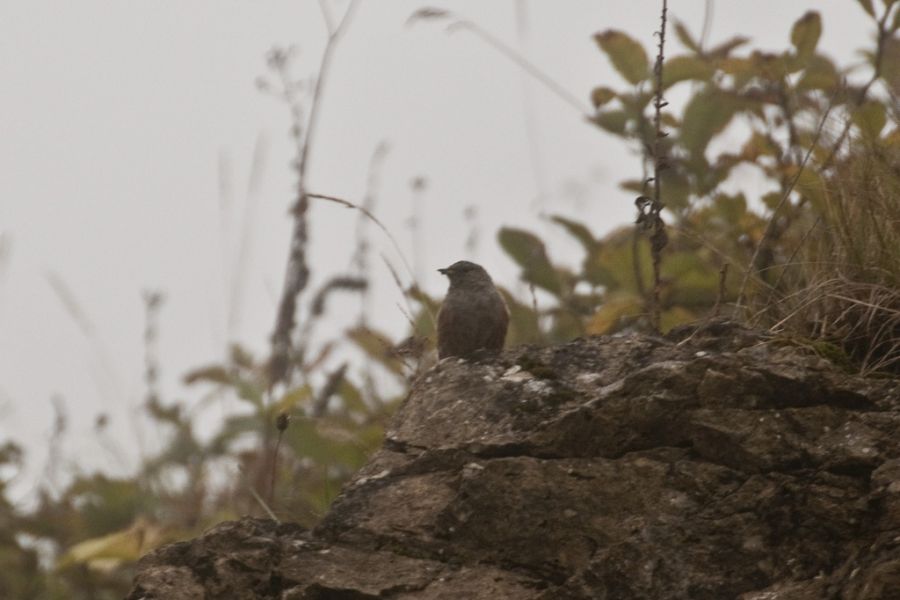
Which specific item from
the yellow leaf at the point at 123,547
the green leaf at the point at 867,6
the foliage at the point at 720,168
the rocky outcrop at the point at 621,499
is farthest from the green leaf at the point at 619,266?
the yellow leaf at the point at 123,547

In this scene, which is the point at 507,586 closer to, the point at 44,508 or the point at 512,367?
the point at 512,367

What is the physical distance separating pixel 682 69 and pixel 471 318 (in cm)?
178

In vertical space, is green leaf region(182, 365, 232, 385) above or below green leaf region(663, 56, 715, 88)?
below

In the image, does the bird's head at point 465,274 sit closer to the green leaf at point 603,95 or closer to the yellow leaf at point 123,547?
the green leaf at point 603,95

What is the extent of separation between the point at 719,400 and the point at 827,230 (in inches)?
37.2

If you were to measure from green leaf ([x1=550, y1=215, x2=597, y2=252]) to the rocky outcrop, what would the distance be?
253 centimetres

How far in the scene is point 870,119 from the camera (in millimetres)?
4555

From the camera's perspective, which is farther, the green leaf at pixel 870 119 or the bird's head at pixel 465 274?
the bird's head at pixel 465 274

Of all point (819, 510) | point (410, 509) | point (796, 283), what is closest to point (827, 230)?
point (796, 283)

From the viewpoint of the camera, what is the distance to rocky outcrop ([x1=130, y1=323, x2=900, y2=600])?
317 centimetres

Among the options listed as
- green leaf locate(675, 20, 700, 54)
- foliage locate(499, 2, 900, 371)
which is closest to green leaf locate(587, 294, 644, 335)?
foliage locate(499, 2, 900, 371)

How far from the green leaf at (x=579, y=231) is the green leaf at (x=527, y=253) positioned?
12.1 inches

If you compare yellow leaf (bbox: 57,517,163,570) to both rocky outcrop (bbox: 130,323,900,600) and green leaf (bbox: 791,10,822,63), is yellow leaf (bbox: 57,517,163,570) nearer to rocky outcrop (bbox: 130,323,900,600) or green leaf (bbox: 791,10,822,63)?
rocky outcrop (bbox: 130,323,900,600)

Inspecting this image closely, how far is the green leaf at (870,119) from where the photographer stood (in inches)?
171
